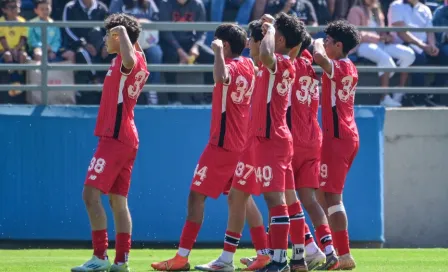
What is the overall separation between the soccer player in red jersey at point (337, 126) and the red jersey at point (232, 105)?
2.72ft

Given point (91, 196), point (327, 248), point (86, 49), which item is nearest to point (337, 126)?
point (327, 248)

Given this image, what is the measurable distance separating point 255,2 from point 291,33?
610 cm

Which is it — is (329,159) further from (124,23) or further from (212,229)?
(212,229)

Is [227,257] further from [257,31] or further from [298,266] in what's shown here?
[257,31]

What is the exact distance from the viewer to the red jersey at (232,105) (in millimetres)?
9977

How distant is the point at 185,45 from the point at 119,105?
17.8 ft

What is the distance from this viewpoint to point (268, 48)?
9.10 metres

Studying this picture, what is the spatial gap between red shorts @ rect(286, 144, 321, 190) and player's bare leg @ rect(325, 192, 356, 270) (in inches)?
13.9

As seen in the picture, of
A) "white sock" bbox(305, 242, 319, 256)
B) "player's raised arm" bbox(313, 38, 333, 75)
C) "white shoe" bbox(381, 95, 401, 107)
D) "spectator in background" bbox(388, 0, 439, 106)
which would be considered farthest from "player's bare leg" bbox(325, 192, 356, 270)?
"spectator in background" bbox(388, 0, 439, 106)

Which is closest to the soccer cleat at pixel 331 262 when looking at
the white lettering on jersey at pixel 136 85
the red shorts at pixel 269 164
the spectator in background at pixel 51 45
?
the red shorts at pixel 269 164

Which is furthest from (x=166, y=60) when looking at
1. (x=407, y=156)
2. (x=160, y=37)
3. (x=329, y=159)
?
(x=329, y=159)

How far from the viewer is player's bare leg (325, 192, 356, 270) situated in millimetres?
10109

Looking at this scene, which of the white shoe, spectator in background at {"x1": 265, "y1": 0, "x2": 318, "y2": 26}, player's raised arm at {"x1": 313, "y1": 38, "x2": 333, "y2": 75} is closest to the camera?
player's raised arm at {"x1": 313, "y1": 38, "x2": 333, "y2": 75}

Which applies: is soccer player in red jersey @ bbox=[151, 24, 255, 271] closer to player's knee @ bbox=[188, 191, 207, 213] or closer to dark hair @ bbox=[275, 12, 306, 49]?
player's knee @ bbox=[188, 191, 207, 213]
